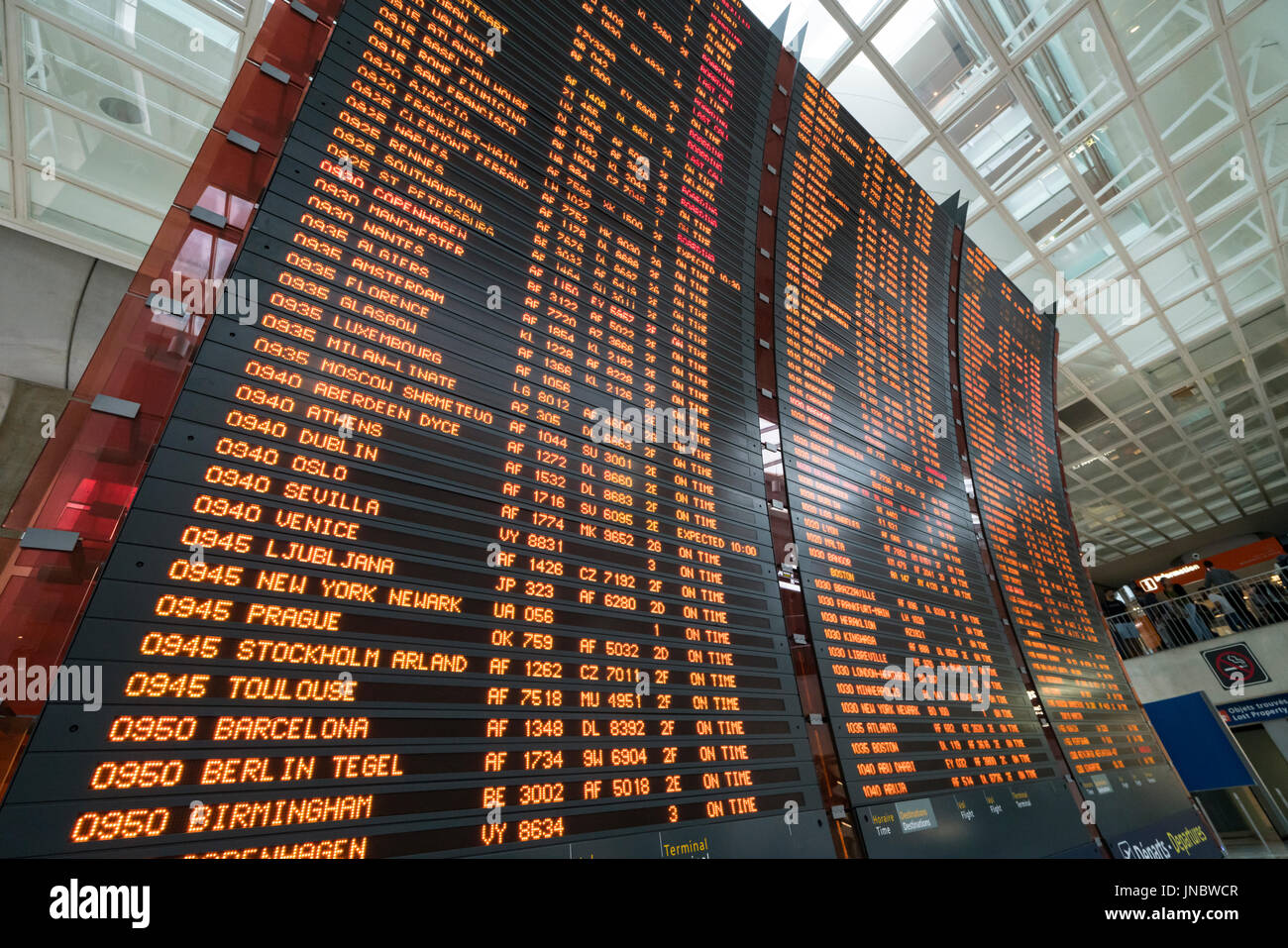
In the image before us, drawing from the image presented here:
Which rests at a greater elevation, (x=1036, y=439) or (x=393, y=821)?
(x=1036, y=439)

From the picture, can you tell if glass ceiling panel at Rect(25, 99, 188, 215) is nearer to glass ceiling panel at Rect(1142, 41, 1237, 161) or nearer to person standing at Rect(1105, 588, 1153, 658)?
glass ceiling panel at Rect(1142, 41, 1237, 161)

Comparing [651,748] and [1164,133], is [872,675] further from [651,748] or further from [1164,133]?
[1164,133]

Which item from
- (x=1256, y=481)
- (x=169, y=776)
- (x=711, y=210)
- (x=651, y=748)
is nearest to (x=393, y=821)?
(x=169, y=776)

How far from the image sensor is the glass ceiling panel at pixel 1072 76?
10.2 m

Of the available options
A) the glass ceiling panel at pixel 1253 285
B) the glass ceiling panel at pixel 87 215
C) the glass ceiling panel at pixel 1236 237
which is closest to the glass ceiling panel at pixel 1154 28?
the glass ceiling panel at pixel 1236 237

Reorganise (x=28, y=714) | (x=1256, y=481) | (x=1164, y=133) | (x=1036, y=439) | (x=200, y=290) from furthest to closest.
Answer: (x=1256, y=481) → (x=1164, y=133) → (x=1036, y=439) → (x=200, y=290) → (x=28, y=714)

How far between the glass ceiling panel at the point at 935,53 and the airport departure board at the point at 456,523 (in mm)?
7051

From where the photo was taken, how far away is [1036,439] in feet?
31.3

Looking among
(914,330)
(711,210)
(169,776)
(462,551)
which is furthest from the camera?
(914,330)

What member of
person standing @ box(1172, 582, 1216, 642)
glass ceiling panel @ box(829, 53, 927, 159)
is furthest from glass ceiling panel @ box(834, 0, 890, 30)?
person standing @ box(1172, 582, 1216, 642)

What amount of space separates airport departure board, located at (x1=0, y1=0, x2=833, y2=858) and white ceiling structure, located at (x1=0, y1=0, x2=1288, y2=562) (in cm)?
642

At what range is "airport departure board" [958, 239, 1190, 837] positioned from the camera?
653cm

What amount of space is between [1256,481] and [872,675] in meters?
31.3
